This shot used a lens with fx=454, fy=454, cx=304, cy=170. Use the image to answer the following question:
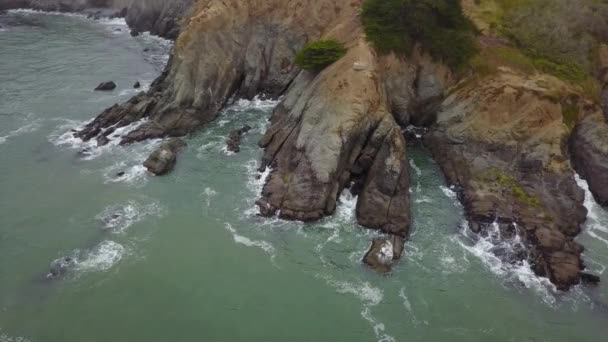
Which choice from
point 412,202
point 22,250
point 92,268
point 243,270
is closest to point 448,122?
point 412,202

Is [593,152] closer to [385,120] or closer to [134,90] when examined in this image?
[385,120]

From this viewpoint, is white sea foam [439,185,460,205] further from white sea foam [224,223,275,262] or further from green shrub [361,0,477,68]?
white sea foam [224,223,275,262]

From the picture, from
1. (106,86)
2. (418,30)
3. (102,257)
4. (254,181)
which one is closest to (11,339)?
(102,257)

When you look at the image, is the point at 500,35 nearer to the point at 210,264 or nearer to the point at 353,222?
the point at 353,222

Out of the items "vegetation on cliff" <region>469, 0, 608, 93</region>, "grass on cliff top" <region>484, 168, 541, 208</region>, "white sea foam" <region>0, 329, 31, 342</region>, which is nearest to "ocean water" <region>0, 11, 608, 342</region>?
"white sea foam" <region>0, 329, 31, 342</region>

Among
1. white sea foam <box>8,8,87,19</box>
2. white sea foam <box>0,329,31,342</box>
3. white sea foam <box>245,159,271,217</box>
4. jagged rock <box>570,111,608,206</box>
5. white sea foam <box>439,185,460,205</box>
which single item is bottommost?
white sea foam <box>0,329,31,342</box>

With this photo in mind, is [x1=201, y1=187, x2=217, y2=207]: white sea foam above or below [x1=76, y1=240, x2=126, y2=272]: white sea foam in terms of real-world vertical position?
above

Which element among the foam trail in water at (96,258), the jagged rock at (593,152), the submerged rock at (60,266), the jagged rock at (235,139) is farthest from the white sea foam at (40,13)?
the jagged rock at (593,152)
